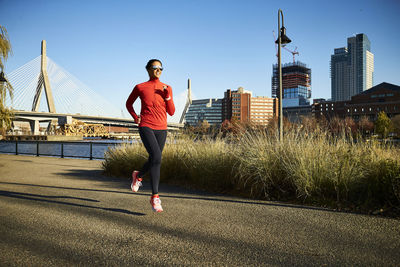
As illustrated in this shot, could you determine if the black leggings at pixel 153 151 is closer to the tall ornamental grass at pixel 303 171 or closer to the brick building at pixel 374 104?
the tall ornamental grass at pixel 303 171

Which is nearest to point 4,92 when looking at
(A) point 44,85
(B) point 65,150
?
(B) point 65,150

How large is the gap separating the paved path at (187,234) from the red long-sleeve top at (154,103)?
1268 mm

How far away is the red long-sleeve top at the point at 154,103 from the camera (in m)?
4.04

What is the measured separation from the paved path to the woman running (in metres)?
0.60

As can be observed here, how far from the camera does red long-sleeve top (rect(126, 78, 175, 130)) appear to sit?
4043 millimetres

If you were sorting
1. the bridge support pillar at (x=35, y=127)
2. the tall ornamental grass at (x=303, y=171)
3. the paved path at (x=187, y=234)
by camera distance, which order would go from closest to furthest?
1. the paved path at (x=187, y=234)
2. the tall ornamental grass at (x=303, y=171)
3. the bridge support pillar at (x=35, y=127)

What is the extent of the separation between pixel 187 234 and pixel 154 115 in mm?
1708

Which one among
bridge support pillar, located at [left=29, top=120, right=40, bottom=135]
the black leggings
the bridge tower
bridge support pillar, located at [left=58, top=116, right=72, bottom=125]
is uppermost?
the bridge tower

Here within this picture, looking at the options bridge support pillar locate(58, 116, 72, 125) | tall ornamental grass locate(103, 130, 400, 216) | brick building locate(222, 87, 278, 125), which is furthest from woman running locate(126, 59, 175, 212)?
brick building locate(222, 87, 278, 125)

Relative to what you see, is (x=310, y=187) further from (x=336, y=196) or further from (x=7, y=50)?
(x=7, y=50)

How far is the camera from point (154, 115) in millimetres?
4059

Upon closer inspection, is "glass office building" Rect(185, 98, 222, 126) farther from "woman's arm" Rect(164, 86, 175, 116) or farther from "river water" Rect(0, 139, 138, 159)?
"woman's arm" Rect(164, 86, 175, 116)

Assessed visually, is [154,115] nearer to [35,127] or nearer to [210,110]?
[35,127]

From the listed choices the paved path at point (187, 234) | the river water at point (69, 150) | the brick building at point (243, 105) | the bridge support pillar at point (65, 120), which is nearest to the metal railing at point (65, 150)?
the river water at point (69, 150)
